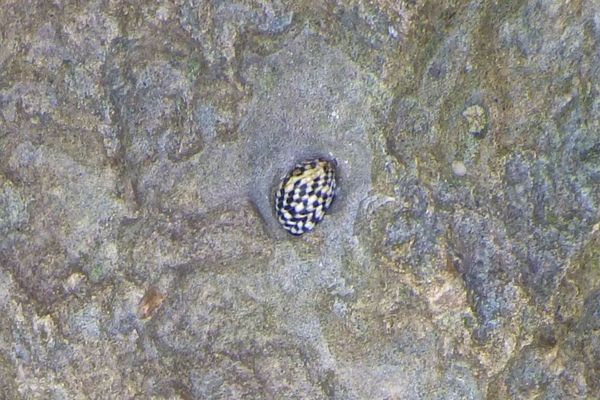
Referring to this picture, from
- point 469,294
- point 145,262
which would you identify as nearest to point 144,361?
point 145,262

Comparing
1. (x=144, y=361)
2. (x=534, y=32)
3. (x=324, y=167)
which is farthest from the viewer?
(x=144, y=361)

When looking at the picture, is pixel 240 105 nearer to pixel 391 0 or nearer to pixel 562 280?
pixel 391 0

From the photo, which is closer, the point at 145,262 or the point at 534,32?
the point at 534,32
